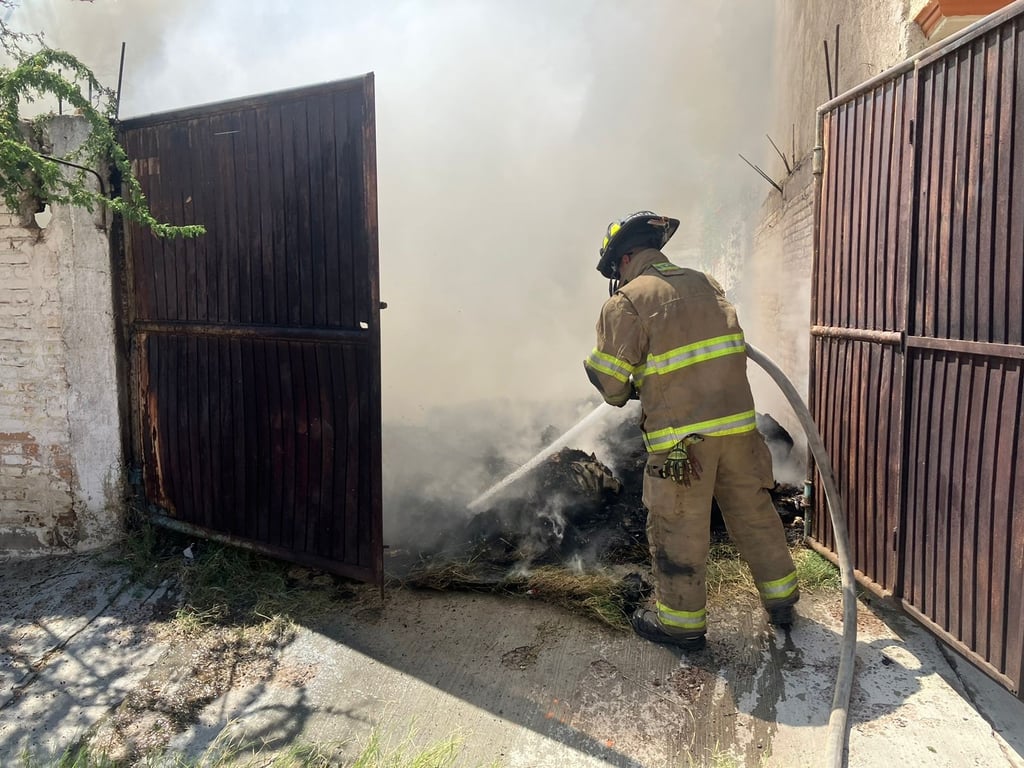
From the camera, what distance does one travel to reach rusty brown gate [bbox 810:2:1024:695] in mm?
2283

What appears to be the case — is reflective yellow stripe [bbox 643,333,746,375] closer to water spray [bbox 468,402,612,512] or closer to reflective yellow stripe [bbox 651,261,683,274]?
reflective yellow stripe [bbox 651,261,683,274]

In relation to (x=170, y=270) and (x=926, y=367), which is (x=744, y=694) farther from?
(x=170, y=270)

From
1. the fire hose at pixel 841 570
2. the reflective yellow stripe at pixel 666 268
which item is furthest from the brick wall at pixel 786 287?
the reflective yellow stripe at pixel 666 268

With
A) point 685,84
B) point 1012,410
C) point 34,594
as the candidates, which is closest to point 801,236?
point 1012,410

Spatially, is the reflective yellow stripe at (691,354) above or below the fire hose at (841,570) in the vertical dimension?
above

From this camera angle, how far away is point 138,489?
14.1ft

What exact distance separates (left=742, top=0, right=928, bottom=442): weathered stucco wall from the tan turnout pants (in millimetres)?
2506

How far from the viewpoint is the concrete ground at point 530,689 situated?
2414 mm

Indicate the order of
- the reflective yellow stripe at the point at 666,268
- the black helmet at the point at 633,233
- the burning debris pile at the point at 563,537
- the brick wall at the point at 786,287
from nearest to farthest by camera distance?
the reflective yellow stripe at the point at 666,268
the black helmet at the point at 633,233
the burning debris pile at the point at 563,537
the brick wall at the point at 786,287

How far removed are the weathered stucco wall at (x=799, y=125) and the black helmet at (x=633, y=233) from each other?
1732 mm

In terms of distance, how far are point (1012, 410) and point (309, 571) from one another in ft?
11.8

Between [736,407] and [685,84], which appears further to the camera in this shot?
[685,84]

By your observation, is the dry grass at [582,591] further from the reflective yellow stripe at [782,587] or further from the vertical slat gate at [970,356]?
the vertical slat gate at [970,356]

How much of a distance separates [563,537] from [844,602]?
169 cm
